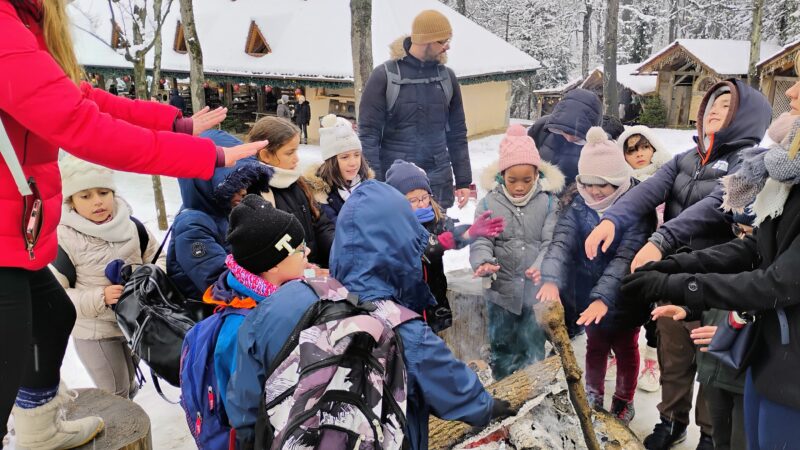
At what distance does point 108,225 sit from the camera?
3.28m

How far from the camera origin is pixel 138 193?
13.7m

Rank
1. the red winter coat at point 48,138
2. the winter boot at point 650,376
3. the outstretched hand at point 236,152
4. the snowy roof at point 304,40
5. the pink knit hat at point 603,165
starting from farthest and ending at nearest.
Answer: the snowy roof at point 304,40 → the winter boot at point 650,376 → the pink knit hat at point 603,165 → the outstretched hand at point 236,152 → the red winter coat at point 48,138

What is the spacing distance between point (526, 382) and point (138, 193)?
1271 cm

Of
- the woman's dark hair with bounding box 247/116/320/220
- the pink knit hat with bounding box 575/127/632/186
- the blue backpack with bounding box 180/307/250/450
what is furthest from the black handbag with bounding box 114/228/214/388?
the pink knit hat with bounding box 575/127/632/186

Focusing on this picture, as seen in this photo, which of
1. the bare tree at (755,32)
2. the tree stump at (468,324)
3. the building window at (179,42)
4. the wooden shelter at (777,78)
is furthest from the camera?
the building window at (179,42)

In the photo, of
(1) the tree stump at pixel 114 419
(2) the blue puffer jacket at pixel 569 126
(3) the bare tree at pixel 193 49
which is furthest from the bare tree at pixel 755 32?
(1) the tree stump at pixel 114 419

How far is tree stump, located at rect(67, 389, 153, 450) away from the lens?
2.86 m

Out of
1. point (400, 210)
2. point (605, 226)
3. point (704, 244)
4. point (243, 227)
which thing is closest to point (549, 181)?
point (605, 226)

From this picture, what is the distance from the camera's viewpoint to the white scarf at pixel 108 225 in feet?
10.6

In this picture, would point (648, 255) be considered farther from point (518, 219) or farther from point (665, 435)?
point (665, 435)

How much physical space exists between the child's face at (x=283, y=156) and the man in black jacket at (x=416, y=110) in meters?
1.30

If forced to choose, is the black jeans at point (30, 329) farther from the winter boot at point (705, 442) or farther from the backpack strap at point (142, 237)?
the winter boot at point (705, 442)

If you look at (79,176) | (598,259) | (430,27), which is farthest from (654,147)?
(79,176)

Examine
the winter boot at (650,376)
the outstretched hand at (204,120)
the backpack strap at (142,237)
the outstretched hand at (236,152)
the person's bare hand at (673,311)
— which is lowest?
the winter boot at (650,376)
